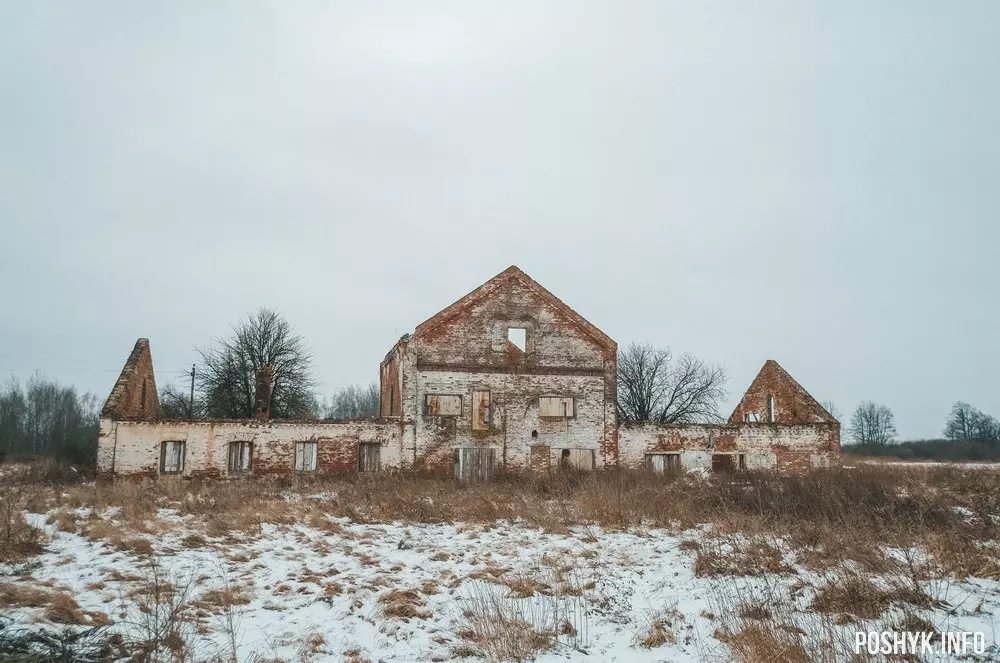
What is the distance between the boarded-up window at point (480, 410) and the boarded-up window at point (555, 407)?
78.3 inches

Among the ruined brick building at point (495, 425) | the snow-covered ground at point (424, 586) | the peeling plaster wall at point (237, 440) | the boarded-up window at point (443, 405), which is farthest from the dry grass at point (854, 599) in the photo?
the peeling plaster wall at point (237, 440)

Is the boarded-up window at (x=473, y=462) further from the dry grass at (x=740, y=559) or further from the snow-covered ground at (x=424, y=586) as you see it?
the dry grass at (x=740, y=559)

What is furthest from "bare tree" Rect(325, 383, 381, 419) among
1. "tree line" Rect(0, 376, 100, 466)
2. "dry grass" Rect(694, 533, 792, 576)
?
"dry grass" Rect(694, 533, 792, 576)

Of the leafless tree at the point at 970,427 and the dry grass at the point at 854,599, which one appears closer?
the dry grass at the point at 854,599

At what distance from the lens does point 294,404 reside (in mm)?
36062

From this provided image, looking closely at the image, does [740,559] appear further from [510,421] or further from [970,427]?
[970,427]

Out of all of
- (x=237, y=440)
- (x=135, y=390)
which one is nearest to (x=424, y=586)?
(x=237, y=440)

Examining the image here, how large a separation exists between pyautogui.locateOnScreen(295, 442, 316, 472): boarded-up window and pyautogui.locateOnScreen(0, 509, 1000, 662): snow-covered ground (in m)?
11.1

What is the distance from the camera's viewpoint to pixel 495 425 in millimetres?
24453

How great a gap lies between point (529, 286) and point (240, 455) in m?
12.2

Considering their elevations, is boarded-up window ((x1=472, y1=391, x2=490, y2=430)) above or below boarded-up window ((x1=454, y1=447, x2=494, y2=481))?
above

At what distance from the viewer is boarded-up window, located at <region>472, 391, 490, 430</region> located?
24375mm

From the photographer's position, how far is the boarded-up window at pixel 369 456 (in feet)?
77.9

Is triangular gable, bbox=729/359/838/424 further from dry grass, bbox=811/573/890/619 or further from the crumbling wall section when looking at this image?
dry grass, bbox=811/573/890/619
